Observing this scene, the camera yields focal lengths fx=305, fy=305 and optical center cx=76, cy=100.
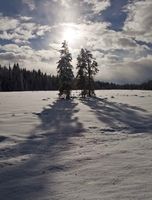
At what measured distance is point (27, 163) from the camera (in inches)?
376

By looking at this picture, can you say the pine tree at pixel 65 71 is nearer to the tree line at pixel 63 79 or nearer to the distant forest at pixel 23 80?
the tree line at pixel 63 79

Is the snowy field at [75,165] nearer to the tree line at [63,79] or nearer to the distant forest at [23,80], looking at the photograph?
the tree line at [63,79]

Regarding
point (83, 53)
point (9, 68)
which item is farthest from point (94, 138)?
point (9, 68)

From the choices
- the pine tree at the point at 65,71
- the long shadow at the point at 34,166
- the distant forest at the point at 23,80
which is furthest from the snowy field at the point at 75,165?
the distant forest at the point at 23,80

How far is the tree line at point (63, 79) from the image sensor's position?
49.1 metres

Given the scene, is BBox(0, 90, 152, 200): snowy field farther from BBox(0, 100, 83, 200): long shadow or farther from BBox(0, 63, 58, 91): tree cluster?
BBox(0, 63, 58, 91): tree cluster

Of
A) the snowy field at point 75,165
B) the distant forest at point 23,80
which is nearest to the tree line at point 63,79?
the distant forest at point 23,80

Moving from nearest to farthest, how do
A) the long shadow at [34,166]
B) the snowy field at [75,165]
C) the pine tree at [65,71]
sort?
the snowy field at [75,165] → the long shadow at [34,166] → the pine tree at [65,71]

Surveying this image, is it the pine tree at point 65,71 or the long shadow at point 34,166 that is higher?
the pine tree at point 65,71

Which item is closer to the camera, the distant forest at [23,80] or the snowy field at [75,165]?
the snowy field at [75,165]

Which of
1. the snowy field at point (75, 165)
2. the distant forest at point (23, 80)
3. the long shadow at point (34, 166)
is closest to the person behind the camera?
the snowy field at point (75, 165)

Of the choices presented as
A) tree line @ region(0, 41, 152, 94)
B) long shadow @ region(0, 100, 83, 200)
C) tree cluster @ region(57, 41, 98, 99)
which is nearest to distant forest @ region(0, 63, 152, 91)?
tree line @ region(0, 41, 152, 94)

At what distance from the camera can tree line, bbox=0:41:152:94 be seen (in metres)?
49.1

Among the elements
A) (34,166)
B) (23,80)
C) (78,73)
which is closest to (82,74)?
(78,73)
